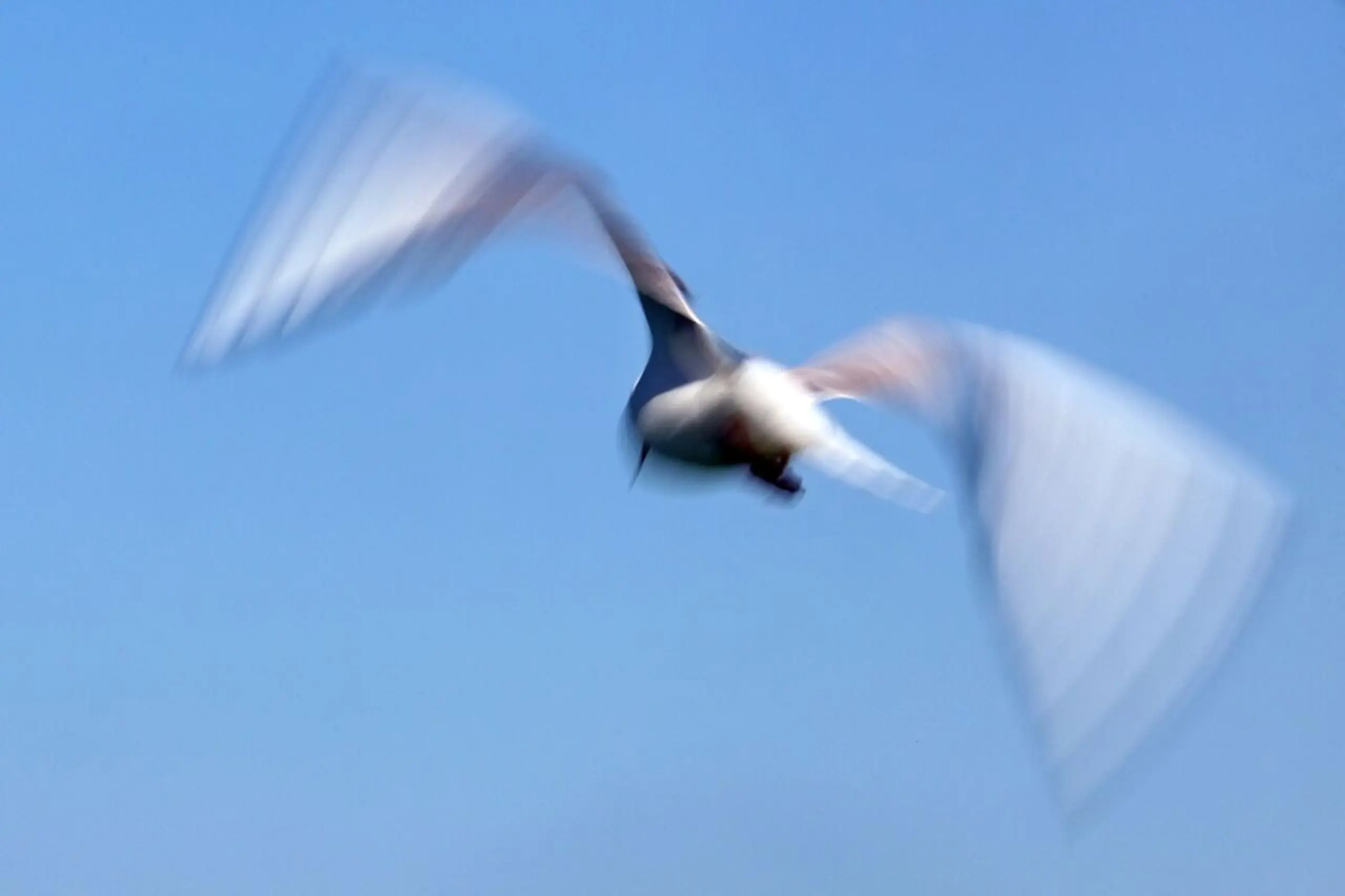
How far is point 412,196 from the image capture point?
102 centimetres

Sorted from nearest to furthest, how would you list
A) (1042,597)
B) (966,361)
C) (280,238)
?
(1042,597) → (966,361) → (280,238)

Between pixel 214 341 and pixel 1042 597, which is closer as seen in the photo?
pixel 1042 597

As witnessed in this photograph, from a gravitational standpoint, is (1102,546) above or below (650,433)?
below

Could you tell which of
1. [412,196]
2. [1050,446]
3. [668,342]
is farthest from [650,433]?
[1050,446]

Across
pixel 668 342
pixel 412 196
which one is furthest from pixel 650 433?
pixel 412 196

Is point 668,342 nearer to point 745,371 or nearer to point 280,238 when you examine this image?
point 745,371

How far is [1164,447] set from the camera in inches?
26.0

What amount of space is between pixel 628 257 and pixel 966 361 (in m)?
0.35

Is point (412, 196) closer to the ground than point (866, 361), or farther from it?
farther from it

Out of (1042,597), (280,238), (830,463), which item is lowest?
(1042,597)

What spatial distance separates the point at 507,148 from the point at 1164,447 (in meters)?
0.57

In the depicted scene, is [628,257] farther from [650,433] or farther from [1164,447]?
[1164,447]

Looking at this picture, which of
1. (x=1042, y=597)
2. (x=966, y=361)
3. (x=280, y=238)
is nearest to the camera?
(x=1042, y=597)

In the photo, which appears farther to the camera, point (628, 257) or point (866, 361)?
point (628, 257)
